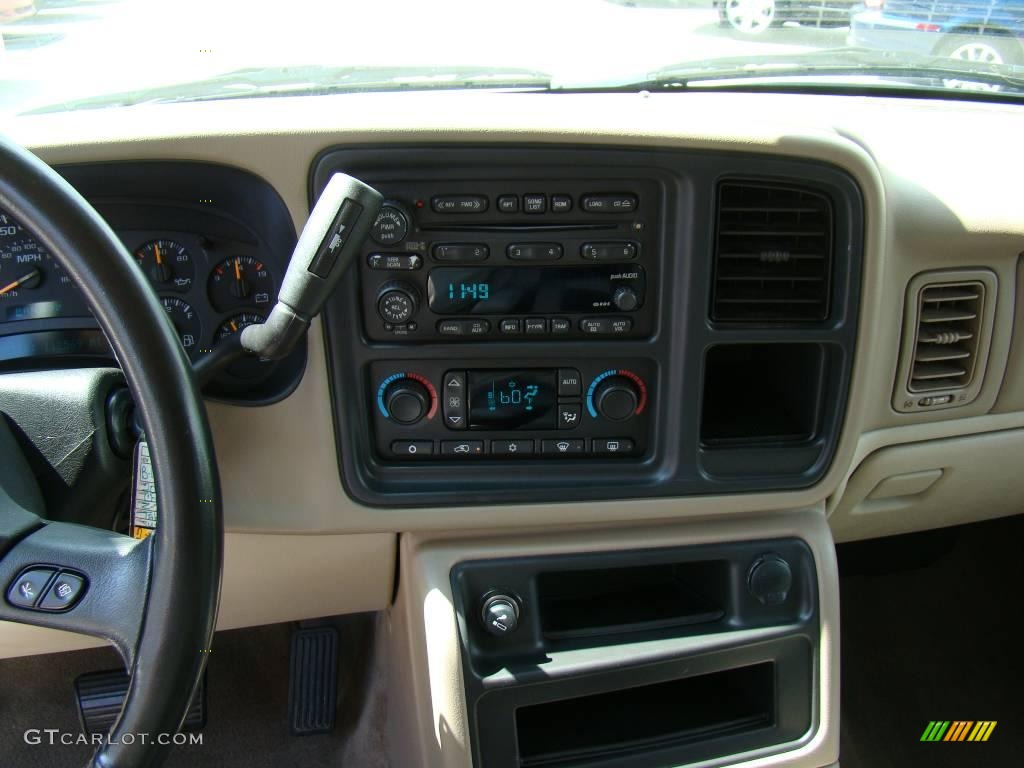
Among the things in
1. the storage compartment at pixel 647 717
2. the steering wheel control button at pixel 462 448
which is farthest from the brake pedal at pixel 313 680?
the steering wheel control button at pixel 462 448

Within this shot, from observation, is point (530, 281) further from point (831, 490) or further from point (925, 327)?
point (925, 327)

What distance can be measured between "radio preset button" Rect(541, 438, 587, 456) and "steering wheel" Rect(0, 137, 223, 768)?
1.82ft

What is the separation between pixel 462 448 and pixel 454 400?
7 centimetres

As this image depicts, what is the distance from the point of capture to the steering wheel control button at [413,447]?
50.5 inches

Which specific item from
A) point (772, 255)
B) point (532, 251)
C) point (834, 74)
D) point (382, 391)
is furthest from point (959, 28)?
point (382, 391)

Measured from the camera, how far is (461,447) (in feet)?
4.19

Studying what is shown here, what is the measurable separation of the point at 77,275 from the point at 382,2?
878 mm

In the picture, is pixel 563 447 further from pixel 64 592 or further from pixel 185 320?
pixel 64 592

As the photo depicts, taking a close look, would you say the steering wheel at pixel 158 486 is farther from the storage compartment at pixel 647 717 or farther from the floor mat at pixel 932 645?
the floor mat at pixel 932 645

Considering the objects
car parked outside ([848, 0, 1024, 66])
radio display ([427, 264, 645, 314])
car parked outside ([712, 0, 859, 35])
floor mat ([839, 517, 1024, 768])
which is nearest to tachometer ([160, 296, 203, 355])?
radio display ([427, 264, 645, 314])

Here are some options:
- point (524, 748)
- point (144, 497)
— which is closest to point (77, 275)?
point (144, 497)

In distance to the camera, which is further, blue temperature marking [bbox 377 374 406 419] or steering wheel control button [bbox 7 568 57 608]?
blue temperature marking [bbox 377 374 406 419]

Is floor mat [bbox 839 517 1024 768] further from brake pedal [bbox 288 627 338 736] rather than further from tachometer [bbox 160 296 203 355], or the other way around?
tachometer [bbox 160 296 203 355]

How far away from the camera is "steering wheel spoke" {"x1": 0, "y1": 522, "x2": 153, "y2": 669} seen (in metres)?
0.85
